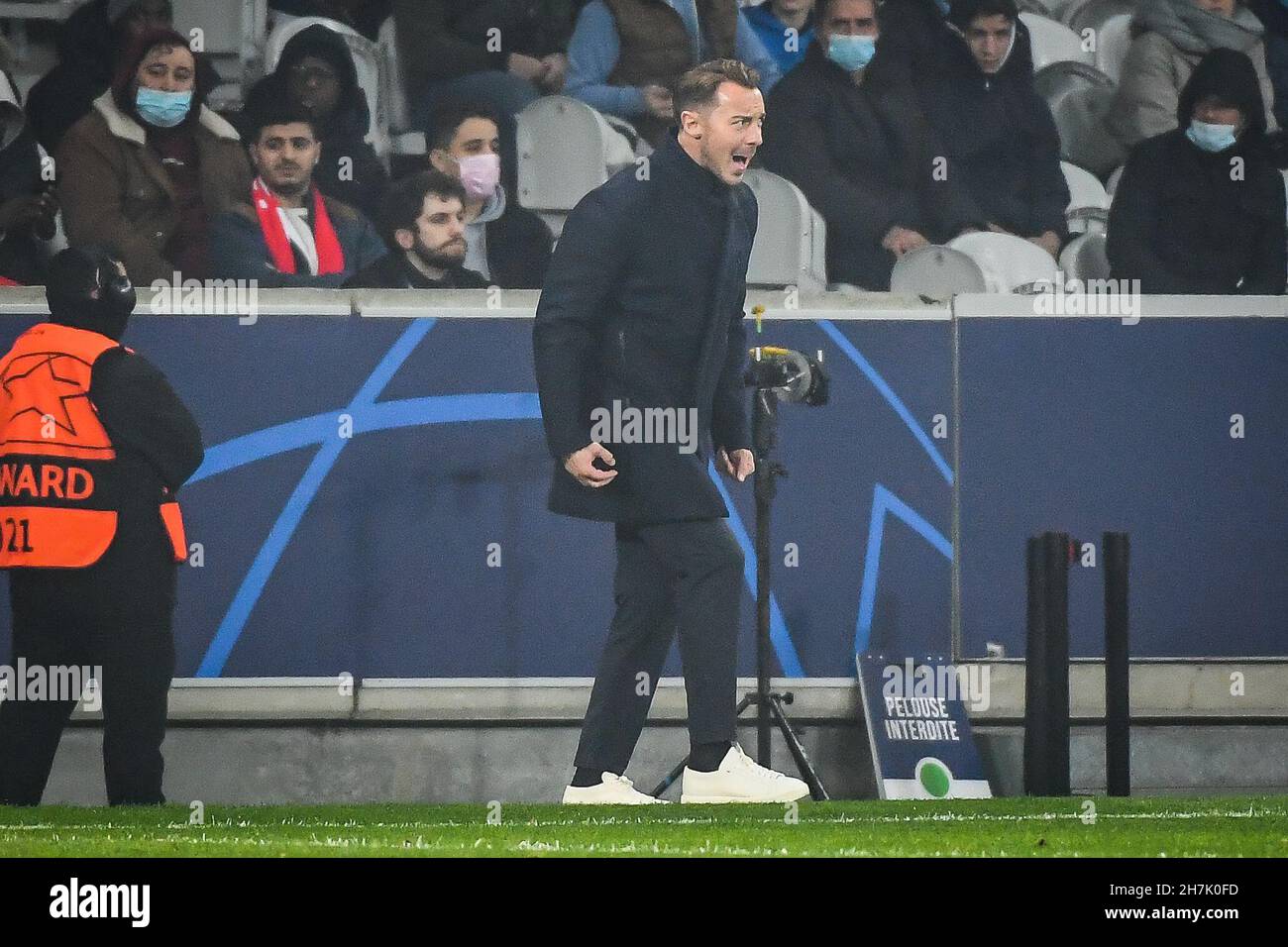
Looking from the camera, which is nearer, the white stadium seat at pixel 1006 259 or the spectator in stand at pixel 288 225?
the spectator in stand at pixel 288 225

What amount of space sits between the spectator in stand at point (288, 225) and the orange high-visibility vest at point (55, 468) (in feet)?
5.91

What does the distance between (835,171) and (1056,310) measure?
1.09m

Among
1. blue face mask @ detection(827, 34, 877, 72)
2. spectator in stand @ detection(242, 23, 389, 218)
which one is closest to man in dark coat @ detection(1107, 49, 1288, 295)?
blue face mask @ detection(827, 34, 877, 72)

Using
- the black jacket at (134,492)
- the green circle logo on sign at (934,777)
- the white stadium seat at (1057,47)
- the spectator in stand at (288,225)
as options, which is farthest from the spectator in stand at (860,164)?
the black jacket at (134,492)

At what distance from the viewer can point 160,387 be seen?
641cm

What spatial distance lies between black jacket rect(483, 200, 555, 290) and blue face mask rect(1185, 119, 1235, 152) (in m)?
2.77

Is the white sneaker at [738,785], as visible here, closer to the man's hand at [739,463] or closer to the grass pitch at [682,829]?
the grass pitch at [682,829]

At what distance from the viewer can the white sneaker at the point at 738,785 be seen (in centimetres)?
540

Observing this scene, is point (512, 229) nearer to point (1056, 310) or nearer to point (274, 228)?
point (274, 228)

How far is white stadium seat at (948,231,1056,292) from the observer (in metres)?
8.42

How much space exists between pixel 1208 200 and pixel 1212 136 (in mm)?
307

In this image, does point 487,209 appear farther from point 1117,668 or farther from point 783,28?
point 1117,668

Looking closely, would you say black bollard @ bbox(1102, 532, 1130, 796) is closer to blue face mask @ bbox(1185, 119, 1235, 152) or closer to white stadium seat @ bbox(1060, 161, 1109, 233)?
white stadium seat @ bbox(1060, 161, 1109, 233)

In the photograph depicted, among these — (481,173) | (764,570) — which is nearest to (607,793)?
(764,570)
